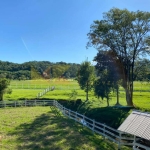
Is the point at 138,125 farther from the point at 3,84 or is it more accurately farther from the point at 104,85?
the point at 3,84

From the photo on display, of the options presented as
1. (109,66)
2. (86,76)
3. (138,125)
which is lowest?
(138,125)

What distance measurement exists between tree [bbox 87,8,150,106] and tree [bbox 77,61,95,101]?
1065 cm

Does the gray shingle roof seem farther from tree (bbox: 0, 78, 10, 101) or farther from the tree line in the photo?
tree (bbox: 0, 78, 10, 101)

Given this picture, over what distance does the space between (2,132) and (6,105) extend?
18576mm

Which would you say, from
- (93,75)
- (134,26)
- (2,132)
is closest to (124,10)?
(134,26)

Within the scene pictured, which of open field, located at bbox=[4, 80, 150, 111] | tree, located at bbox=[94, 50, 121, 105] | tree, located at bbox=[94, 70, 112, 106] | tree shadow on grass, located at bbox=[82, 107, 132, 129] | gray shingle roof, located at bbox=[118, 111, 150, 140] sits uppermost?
tree, located at bbox=[94, 50, 121, 105]

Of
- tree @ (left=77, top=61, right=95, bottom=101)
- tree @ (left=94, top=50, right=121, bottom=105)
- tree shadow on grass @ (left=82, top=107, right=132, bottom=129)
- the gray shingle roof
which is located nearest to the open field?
tree @ (left=77, top=61, right=95, bottom=101)

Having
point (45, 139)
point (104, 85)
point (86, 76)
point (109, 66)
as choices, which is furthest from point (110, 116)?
point (86, 76)

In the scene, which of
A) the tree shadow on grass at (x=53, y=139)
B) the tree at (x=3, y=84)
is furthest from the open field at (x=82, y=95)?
the tree shadow on grass at (x=53, y=139)

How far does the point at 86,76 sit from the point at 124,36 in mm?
13900

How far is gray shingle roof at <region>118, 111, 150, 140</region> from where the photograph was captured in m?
10.3

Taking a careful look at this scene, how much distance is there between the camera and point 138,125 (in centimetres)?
1095

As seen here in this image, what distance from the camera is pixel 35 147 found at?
38.0 feet

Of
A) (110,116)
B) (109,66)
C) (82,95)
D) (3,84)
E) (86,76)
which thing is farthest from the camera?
(82,95)
